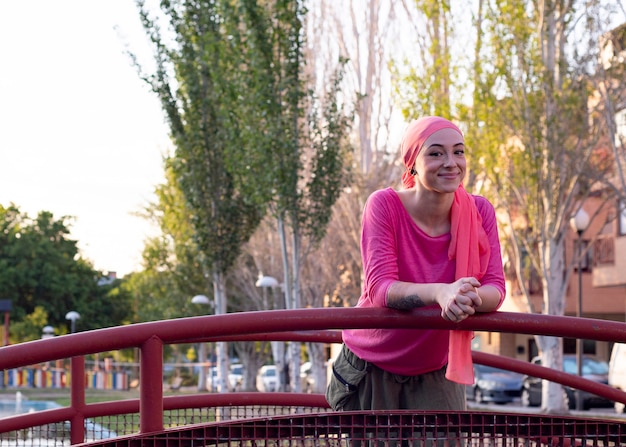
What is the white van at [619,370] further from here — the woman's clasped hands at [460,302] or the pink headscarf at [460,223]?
the woman's clasped hands at [460,302]

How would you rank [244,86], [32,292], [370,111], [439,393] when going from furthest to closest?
[32,292], [370,111], [244,86], [439,393]

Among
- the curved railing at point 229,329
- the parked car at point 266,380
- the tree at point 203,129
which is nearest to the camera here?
the curved railing at point 229,329

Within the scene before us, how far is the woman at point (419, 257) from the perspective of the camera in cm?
273

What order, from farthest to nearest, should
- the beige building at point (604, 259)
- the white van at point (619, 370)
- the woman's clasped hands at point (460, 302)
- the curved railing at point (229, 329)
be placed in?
the white van at point (619, 370), the beige building at point (604, 259), the woman's clasped hands at point (460, 302), the curved railing at point (229, 329)

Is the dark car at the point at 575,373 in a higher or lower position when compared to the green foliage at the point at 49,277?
lower

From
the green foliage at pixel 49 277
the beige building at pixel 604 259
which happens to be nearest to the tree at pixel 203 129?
the beige building at pixel 604 259

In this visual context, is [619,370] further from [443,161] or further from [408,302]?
[408,302]

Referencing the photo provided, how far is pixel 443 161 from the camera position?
272 centimetres

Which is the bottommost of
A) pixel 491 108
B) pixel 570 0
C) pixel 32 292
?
pixel 32 292

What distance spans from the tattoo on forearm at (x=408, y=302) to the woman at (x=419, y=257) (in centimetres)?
17

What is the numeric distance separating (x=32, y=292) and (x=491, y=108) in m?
42.5

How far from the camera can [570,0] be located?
19.8 metres

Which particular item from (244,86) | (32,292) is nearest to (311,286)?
(244,86)

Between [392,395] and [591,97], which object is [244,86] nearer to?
[591,97]
